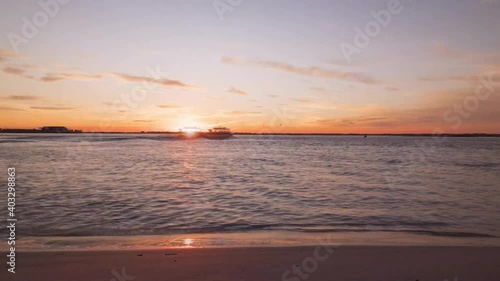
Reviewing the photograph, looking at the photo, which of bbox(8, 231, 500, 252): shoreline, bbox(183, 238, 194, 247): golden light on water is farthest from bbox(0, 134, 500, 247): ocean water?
bbox(183, 238, 194, 247): golden light on water

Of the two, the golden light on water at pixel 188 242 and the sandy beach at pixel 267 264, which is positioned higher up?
the sandy beach at pixel 267 264

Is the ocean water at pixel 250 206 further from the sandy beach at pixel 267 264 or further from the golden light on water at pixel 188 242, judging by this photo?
the sandy beach at pixel 267 264

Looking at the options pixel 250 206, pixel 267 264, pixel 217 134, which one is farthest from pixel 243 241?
pixel 217 134

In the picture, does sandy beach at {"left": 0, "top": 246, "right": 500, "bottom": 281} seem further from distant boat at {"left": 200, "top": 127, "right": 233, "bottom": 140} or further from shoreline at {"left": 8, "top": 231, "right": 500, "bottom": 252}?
distant boat at {"left": 200, "top": 127, "right": 233, "bottom": 140}

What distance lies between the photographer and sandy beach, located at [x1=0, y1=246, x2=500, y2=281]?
8.26m

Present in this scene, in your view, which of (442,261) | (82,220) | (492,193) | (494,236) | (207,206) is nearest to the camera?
(442,261)

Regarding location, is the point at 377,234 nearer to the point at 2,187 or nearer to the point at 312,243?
the point at 312,243

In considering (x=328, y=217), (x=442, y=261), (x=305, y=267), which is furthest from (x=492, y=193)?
(x=305, y=267)

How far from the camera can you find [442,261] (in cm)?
936

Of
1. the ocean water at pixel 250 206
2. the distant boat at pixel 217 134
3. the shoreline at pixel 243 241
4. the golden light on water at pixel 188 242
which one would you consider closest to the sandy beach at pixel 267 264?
the shoreline at pixel 243 241

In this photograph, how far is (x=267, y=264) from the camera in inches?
358

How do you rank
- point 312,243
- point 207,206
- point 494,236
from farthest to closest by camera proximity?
point 207,206 → point 494,236 → point 312,243

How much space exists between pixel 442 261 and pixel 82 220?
13.7 meters

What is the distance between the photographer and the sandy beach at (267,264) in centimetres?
826
